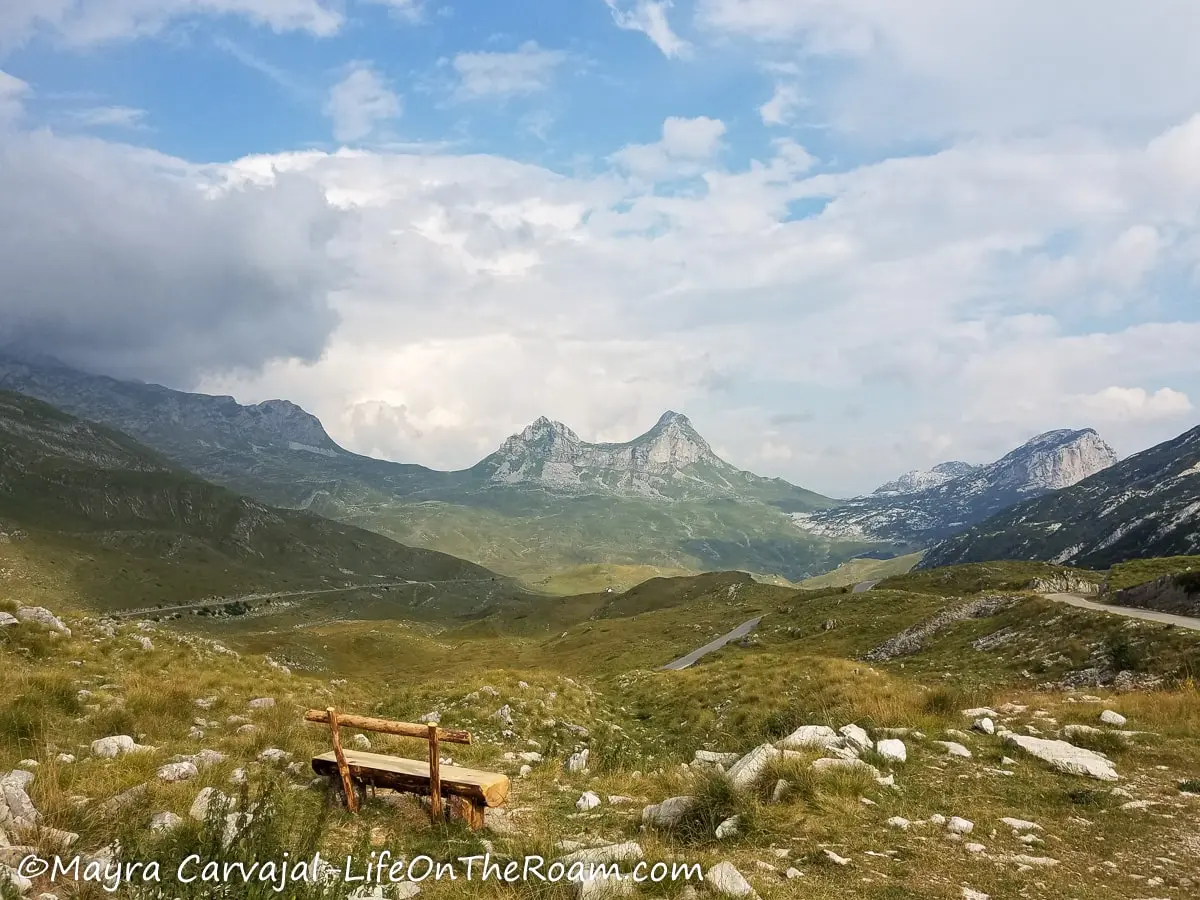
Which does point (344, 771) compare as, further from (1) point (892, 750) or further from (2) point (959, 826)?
(1) point (892, 750)

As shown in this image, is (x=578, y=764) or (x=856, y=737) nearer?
(x=856, y=737)

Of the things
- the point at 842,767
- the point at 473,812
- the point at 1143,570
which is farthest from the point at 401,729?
the point at 1143,570

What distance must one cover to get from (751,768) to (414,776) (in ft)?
19.0

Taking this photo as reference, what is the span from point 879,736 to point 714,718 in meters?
11.5

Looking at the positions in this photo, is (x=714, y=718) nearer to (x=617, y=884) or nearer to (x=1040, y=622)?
(x=617, y=884)

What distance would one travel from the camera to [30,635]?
21750 millimetres

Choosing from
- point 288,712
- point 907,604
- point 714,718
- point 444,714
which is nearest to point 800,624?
point 907,604

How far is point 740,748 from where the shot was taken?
18.2 metres

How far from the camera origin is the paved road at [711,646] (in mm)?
58500

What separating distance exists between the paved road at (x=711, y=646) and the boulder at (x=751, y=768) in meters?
43.7

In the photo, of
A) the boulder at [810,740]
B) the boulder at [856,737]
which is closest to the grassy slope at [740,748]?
the boulder at [856,737]

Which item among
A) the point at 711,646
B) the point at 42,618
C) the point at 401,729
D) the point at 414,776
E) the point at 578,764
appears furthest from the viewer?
the point at 711,646

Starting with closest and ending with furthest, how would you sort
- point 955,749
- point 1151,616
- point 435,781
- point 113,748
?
point 435,781 < point 113,748 < point 955,749 < point 1151,616

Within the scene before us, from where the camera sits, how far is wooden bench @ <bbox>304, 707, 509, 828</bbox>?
10.4 metres
